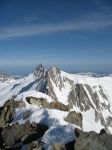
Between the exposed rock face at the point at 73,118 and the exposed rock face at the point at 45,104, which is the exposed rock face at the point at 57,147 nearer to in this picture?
the exposed rock face at the point at 73,118

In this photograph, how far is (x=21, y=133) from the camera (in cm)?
4519

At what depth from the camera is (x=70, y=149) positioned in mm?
36000

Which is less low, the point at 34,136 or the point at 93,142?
the point at 93,142

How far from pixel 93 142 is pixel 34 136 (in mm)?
9607

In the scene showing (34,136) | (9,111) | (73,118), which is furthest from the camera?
(9,111)

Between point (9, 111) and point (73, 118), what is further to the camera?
point (9, 111)

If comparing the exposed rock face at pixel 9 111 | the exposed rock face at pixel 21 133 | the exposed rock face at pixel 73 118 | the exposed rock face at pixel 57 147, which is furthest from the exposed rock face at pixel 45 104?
the exposed rock face at pixel 57 147

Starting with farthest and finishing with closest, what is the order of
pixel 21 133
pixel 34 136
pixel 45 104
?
pixel 45 104 → pixel 21 133 → pixel 34 136

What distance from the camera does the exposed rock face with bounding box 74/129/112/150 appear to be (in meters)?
35.2

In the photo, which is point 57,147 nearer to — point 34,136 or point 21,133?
point 34,136


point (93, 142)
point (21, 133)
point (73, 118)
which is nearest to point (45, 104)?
point (73, 118)

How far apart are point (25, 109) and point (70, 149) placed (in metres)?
19.2

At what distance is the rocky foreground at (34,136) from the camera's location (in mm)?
35688

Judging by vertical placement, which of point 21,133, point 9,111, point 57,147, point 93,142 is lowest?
point 21,133
